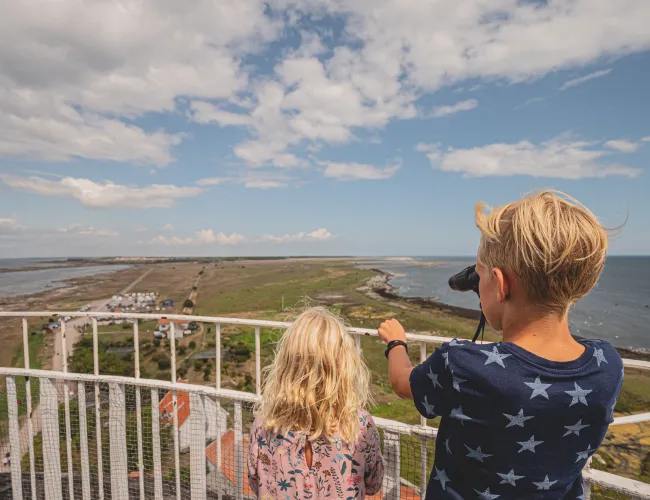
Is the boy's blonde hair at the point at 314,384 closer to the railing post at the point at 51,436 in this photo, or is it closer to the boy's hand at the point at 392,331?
the boy's hand at the point at 392,331

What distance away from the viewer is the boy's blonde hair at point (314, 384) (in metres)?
1.36

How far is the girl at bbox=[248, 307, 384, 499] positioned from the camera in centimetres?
137

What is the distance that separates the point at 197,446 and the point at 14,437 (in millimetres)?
1666

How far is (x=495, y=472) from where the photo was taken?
91cm

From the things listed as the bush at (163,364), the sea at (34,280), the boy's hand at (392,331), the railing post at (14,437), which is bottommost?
the bush at (163,364)

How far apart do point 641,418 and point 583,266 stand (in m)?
1.23

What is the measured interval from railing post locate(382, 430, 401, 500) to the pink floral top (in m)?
0.63

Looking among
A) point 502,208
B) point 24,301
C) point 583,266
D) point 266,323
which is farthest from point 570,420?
point 24,301

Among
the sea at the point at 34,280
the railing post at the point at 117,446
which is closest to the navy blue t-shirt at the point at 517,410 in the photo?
the railing post at the point at 117,446

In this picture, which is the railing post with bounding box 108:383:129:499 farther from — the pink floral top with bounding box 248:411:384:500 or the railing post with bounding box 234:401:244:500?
the pink floral top with bounding box 248:411:384:500

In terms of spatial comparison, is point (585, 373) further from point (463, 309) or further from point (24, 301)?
point (24, 301)

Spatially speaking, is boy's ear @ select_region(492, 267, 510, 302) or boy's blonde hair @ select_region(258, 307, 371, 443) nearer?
boy's ear @ select_region(492, 267, 510, 302)

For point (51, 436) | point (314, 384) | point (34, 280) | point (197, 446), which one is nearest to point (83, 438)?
point (51, 436)

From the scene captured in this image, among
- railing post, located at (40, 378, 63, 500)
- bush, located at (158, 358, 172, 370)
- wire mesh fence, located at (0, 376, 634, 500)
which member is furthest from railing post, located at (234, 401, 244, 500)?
bush, located at (158, 358, 172, 370)
